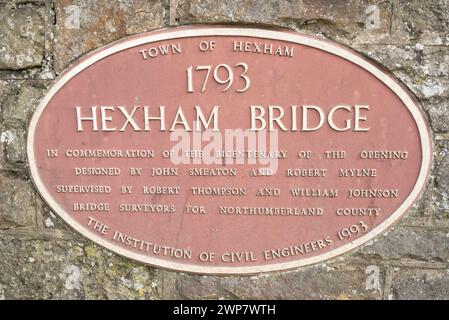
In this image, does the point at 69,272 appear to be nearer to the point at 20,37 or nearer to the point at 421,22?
the point at 20,37

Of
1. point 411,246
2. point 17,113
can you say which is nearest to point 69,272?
point 17,113

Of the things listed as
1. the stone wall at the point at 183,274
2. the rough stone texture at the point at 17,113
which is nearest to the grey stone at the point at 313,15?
the stone wall at the point at 183,274

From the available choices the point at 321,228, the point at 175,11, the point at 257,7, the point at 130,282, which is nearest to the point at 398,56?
the point at 257,7

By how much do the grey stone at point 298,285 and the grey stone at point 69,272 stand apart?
21 centimetres

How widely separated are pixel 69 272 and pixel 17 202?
368 mm

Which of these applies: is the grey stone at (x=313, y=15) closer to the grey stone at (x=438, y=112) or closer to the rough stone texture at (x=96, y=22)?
the rough stone texture at (x=96, y=22)

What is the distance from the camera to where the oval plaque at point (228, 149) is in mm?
1733

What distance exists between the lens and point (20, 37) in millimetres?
1803

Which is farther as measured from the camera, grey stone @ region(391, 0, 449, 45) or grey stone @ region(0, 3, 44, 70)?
grey stone @ region(0, 3, 44, 70)

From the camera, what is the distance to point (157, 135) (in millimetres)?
1815

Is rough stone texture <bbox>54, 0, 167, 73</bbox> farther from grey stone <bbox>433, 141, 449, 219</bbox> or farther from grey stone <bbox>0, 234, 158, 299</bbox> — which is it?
grey stone <bbox>433, 141, 449, 219</bbox>

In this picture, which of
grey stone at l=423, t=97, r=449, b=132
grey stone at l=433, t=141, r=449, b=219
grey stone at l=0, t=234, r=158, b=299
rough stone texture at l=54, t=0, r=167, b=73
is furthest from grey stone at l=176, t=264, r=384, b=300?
A: rough stone texture at l=54, t=0, r=167, b=73

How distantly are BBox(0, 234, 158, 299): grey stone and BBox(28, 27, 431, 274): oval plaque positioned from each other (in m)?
0.08

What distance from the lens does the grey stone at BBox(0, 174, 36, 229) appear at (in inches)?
74.1
